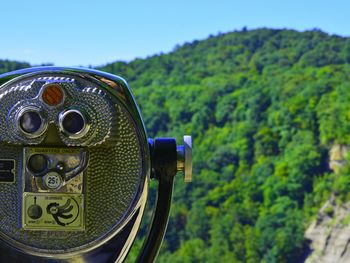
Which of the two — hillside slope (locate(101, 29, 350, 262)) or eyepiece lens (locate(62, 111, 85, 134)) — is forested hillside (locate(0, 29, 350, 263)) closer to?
hillside slope (locate(101, 29, 350, 262))

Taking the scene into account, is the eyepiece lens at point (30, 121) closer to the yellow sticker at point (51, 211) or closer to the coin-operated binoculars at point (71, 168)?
the coin-operated binoculars at point (71, 168)

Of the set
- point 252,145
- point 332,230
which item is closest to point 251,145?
point 252,145

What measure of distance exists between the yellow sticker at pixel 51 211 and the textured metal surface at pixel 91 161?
0.01 meters

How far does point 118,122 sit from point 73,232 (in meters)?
0.19

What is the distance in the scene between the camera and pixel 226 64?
217 ft

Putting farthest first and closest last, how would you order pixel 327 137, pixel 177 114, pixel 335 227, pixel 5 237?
1. pixel 177 114
2. pixel 327 137
3. pixel 335 227
4. pixel 5 237

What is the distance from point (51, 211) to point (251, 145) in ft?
178

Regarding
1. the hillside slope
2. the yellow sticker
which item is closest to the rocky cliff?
the hillside slope

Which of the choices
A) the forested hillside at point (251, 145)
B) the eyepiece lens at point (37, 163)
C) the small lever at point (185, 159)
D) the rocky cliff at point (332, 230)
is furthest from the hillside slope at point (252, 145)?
the eyepiece lens at point (37, 163)

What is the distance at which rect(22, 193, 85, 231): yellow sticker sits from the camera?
4.88 feet

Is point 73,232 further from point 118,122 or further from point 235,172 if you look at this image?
point 235,172

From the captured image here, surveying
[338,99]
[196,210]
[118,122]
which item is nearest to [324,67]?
[338,99]

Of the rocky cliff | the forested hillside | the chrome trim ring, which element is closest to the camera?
the chrome trim ring

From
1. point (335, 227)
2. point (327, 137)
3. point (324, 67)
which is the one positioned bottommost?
point (335, 227)
